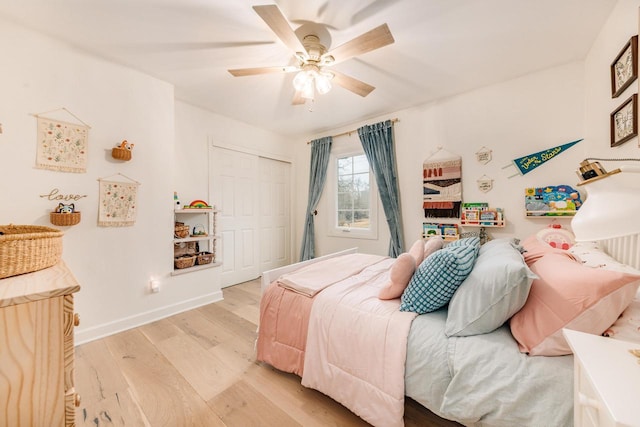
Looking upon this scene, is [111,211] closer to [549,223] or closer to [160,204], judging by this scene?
[160,204]

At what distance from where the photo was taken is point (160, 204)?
8.51 feet

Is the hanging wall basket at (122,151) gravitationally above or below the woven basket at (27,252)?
above

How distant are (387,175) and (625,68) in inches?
82.1

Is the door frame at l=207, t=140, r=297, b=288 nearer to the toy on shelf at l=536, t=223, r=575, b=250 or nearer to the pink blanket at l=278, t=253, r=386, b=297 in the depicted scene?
the pink blanket at l=278, t=253, r=386, b=297

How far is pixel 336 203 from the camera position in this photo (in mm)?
4027

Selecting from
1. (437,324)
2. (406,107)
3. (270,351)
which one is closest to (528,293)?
(437,324)

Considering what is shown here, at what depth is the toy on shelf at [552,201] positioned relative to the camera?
7.30 ft

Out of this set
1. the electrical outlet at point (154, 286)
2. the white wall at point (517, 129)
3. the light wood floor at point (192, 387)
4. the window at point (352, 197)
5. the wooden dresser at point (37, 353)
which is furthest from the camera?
the window at point (352, 197)

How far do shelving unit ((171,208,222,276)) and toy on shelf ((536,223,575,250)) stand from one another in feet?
11.4

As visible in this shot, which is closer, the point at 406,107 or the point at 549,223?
the point at 549,223

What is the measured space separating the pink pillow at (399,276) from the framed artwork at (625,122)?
1484 millimetres

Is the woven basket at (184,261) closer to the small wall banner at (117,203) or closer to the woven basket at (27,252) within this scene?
the small wall banner at (117,203)

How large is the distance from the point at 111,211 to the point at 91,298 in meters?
0.80

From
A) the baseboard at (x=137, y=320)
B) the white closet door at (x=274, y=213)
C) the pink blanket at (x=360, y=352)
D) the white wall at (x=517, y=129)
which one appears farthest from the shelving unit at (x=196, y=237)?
the white wall at (x=517, y=129)
